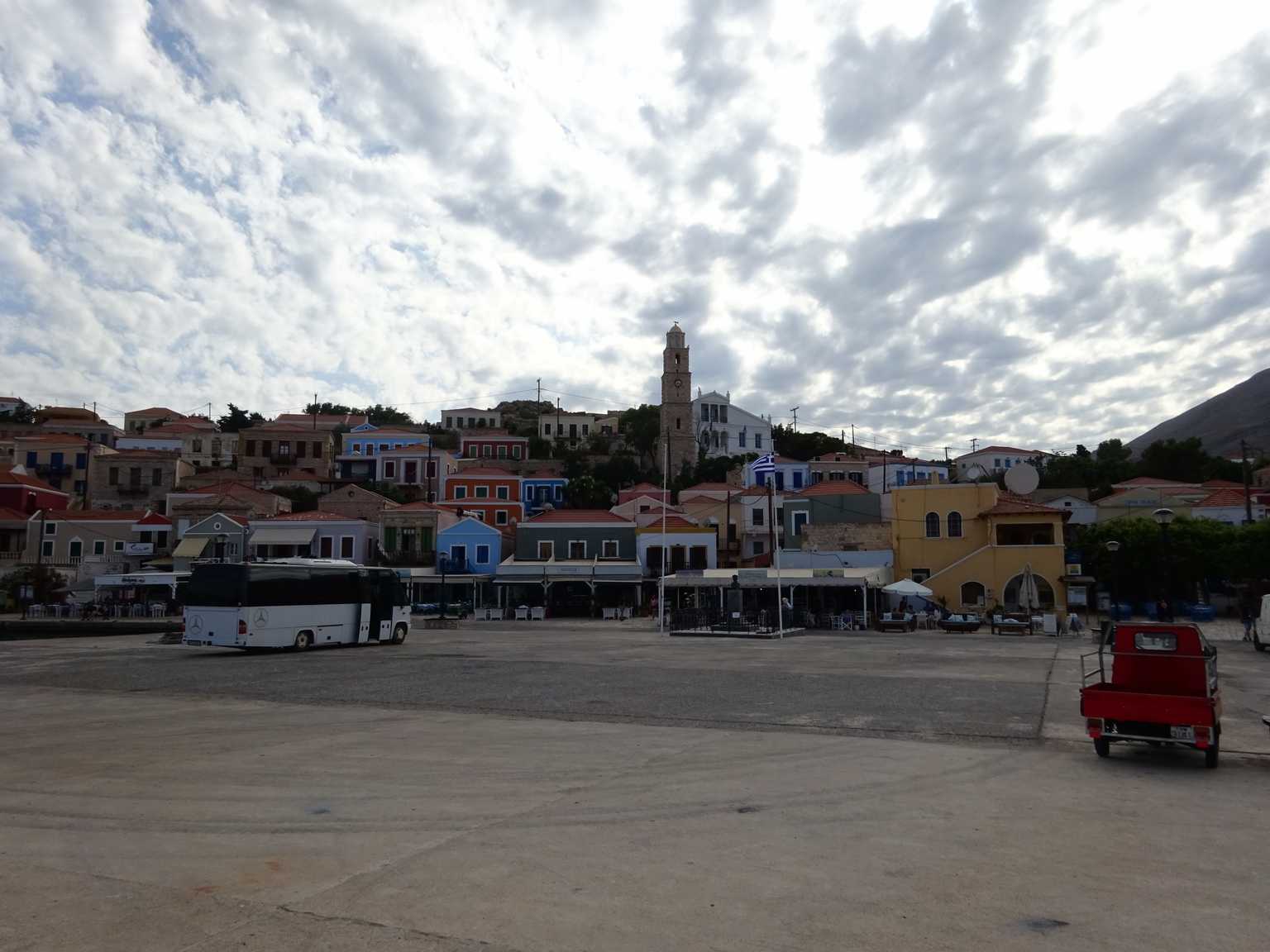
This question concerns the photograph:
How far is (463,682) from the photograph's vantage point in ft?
60.5

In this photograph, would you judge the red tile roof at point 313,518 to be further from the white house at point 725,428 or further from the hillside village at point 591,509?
the white house at point 725,428

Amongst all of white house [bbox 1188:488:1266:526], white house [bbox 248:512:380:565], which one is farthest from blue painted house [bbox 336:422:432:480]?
white house [bbox 1188:488:1266:526]

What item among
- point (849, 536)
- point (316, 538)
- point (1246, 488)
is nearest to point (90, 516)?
point (316, 538)

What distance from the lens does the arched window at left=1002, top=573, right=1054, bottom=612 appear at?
1849 inches

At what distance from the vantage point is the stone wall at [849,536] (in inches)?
2093

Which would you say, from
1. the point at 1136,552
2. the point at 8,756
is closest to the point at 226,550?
the point at 8,756

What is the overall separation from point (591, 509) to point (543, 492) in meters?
10.6

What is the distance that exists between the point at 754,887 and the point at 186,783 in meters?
6.28

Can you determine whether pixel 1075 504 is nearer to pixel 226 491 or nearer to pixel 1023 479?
pixel 1023 479

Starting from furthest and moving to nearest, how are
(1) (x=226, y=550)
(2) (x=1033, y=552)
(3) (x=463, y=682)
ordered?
(1) (x=226, y=550), (2) (x=1033, y=552), (3) (x=463, y=682)

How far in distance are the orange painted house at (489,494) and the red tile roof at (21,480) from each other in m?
33.3

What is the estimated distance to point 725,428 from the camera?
360 ft

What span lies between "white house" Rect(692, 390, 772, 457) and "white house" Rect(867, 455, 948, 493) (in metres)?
16.6

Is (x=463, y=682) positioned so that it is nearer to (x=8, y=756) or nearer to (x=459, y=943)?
(x=8, y=756)
